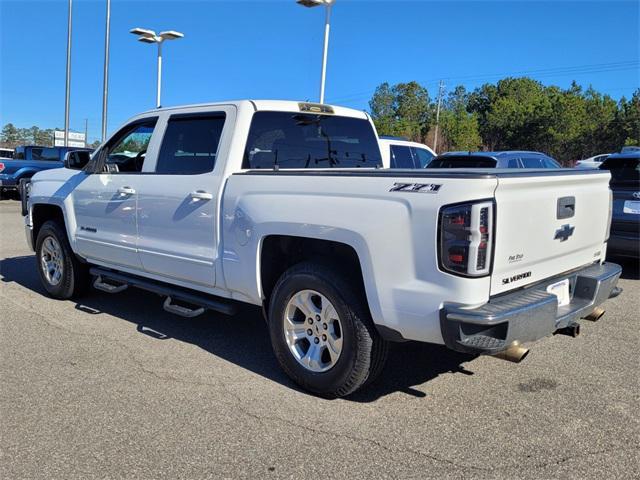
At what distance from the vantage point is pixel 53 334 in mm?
5066

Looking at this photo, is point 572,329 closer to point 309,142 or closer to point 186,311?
point 309,142

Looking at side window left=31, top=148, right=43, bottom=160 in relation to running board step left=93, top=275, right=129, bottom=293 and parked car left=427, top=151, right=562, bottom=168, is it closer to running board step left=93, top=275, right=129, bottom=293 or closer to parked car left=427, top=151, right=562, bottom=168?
parked car left=427, top=151, right=562, bottom=168

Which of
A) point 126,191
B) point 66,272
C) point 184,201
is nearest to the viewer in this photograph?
point 184,201

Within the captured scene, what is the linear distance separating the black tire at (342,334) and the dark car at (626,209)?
16.5 feet

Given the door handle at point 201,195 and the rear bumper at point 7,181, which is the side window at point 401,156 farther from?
the rear bumper at point 7,181

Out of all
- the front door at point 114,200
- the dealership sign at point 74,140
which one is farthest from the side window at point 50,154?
the dealership sign at point 74,140

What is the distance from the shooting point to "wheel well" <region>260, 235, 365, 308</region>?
3664 mm

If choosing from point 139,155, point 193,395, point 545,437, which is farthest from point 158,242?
point 545,437

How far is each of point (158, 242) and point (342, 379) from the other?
212cm

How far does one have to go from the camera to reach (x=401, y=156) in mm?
12219

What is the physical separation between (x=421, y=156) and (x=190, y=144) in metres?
8.97

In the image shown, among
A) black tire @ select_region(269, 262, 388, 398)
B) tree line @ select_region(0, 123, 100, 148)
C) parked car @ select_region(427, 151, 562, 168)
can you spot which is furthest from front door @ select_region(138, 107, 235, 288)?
tree line @ select_region(0, 123, 100, 148)

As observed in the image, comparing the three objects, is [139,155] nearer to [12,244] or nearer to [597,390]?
[597,390]

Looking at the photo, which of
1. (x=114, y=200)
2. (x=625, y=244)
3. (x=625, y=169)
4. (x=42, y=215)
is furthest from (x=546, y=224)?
(x=42, y=215)
